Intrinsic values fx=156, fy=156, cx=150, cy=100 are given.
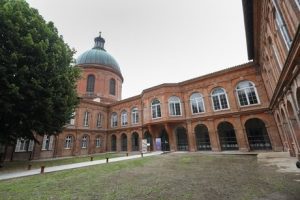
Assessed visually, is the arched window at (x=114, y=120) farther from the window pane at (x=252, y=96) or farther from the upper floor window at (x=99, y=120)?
the window pane at (x=252, y=96)

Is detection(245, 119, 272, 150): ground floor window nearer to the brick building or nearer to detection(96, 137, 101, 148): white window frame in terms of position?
the brick building

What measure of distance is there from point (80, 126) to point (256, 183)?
23110mm

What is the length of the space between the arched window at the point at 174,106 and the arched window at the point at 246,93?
713 centimetres

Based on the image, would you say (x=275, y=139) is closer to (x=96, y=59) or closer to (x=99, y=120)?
(x=99, y=120)

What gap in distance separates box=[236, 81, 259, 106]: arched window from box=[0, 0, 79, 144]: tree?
17.3 m

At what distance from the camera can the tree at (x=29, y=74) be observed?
30.0 ft

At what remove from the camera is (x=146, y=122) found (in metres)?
21.9

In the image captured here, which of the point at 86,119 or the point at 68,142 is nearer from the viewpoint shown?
the point at 68,142

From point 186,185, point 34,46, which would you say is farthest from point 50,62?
point 186,185

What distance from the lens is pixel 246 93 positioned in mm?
17250

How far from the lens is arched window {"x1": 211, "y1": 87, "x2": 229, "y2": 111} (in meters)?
18.3

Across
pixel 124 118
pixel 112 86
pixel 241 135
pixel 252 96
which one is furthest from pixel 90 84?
pixel 252 96

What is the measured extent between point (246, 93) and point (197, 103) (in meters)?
5.47

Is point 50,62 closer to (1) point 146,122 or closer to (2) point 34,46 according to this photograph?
(2) point 34,46
